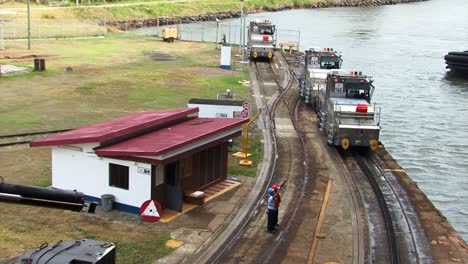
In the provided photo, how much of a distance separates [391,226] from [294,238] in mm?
3943

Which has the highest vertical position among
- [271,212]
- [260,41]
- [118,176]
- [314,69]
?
Result: [260,41]

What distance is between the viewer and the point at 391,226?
21.5 meters

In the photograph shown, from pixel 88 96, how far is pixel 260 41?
25.5 meters

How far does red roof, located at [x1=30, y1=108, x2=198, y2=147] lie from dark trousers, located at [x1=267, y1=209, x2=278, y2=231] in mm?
6248

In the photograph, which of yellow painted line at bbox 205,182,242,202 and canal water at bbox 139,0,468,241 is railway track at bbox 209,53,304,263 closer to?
yellow painted line at bbox 205,182,242,202

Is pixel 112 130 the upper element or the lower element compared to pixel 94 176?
upper

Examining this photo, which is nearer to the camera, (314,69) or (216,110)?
(216,110)

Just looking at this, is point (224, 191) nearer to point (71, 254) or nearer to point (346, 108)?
point (346, 108)

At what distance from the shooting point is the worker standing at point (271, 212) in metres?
19.7

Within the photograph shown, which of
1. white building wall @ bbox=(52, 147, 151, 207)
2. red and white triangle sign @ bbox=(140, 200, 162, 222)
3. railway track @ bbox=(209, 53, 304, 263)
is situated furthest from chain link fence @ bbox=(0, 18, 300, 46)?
red and white triangle sign @ bbox=(140, 200, 162, 222)

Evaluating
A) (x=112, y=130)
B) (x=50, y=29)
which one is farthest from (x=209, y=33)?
(x=112, y=130)

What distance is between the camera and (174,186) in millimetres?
21938

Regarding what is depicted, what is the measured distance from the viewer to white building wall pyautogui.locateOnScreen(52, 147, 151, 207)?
2089 centimetres

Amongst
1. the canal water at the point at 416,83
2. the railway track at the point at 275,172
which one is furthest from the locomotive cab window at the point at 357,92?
the canal water at the point at 416,83
